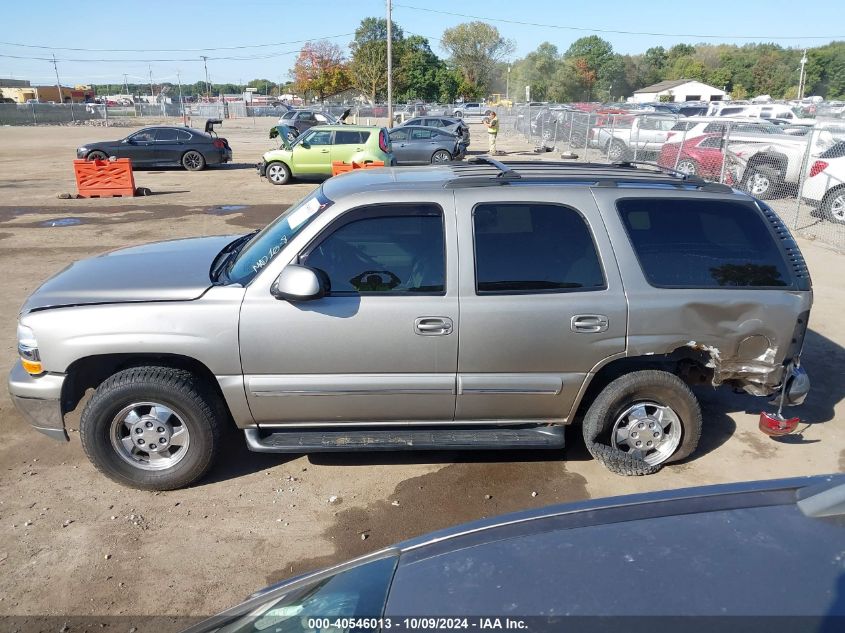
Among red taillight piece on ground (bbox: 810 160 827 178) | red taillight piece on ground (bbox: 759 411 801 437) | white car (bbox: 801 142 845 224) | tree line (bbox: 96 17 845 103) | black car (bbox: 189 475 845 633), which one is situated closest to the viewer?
black car (bbox: 189 475 845 633)

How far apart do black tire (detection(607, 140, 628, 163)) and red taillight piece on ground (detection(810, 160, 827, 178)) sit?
28.4 ft

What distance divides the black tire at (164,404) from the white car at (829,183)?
11647 millimetres

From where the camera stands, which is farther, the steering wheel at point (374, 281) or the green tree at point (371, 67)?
the green tree at point (371, 67)

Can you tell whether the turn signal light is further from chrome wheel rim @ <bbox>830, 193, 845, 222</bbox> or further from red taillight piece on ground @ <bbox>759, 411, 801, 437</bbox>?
chrome wheel rim @ <bbox>830, 193, 845, 222</bbox>

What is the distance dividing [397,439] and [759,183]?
1306 cm

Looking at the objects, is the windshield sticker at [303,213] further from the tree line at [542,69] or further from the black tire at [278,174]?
the tree line at [542,69]

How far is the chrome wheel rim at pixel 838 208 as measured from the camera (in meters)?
11.8

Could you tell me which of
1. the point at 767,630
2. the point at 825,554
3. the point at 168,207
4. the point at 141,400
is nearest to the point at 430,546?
the point at 767,630

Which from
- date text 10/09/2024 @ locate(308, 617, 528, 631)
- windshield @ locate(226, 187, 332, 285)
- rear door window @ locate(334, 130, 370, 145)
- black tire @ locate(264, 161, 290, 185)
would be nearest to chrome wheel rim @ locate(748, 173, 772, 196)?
rear door window @ locate(334, 130, 370, 145)

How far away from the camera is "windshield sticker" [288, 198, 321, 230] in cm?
421

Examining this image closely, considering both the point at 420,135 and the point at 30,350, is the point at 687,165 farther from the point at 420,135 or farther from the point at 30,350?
the point at 30,350

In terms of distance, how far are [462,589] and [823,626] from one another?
77 centimetres

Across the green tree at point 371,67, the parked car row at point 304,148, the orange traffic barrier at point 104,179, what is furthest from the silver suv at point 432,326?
the green tree at point 371,67

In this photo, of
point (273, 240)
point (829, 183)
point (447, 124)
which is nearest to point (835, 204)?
point (829, 183)
